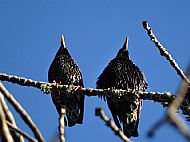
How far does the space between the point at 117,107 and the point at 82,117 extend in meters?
1.46

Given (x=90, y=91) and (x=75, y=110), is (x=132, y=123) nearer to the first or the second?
(x=75, y=110)

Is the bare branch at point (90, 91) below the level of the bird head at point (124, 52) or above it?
below

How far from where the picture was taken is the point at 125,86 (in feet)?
24.1

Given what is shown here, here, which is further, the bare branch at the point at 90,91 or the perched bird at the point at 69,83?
the perched bird at the point at 69,83

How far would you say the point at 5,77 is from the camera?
4.32m

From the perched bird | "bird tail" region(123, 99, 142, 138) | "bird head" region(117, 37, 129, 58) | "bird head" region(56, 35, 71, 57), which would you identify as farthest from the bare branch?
"bird head" region(56, 35, 71, 57)

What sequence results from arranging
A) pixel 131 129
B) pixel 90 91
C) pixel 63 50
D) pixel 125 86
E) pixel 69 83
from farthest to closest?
pixel 63 50 < pixel 69 83 < pixel 125 86 < pixel 131 129 < pixel 90 91

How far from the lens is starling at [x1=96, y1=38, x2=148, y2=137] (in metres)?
7.11

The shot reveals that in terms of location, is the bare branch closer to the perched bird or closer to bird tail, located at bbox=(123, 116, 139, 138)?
bird tail, located at bbox=(123, 116, 139, 138)

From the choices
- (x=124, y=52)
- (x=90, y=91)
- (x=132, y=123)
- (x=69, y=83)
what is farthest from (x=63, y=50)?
(x=90, y=91)

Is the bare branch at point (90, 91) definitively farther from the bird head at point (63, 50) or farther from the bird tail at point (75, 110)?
the bird head at point (63, 50)

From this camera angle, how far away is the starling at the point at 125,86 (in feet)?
23.3

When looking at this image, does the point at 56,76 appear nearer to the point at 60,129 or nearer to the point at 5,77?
the point at 5,77

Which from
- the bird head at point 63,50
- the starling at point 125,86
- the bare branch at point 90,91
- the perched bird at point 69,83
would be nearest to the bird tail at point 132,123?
the starling at point 125,86
